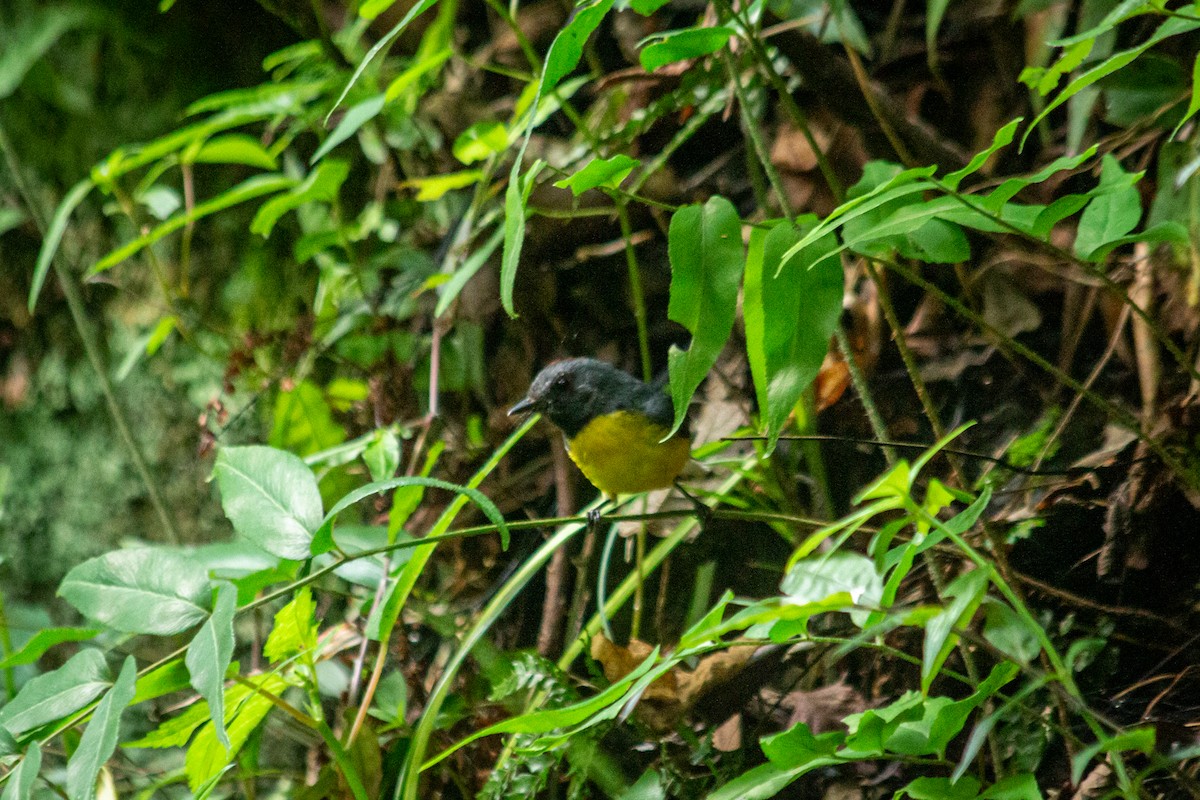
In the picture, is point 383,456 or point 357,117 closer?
point 383,456

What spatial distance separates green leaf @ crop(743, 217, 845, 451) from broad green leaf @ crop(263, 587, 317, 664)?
0.95 metres

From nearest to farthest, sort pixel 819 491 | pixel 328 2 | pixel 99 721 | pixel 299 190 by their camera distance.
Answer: pixel 99 721 → pixel 819 491 → pixel 299 190 → pixel 328 2

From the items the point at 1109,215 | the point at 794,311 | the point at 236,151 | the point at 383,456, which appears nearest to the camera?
the point at 794,311

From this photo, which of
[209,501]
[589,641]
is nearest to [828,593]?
[589,641]

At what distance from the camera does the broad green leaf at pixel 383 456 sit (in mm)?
2125

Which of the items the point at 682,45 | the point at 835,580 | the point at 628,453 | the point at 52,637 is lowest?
the point at 628,453

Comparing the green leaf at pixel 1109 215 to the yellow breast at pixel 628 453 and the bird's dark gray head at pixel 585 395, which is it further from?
the bird's dark gray head at pixel 585 395

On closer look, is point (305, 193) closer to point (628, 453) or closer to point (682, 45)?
point (628, 453)

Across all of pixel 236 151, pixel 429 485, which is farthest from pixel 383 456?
pixel 236 151

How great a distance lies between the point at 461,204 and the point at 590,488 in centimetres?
93

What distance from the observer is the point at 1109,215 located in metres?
1.46

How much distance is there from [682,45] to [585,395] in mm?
1043

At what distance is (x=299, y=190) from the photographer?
2.49 meters

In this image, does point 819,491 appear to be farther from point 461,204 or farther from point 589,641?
point 461,204
